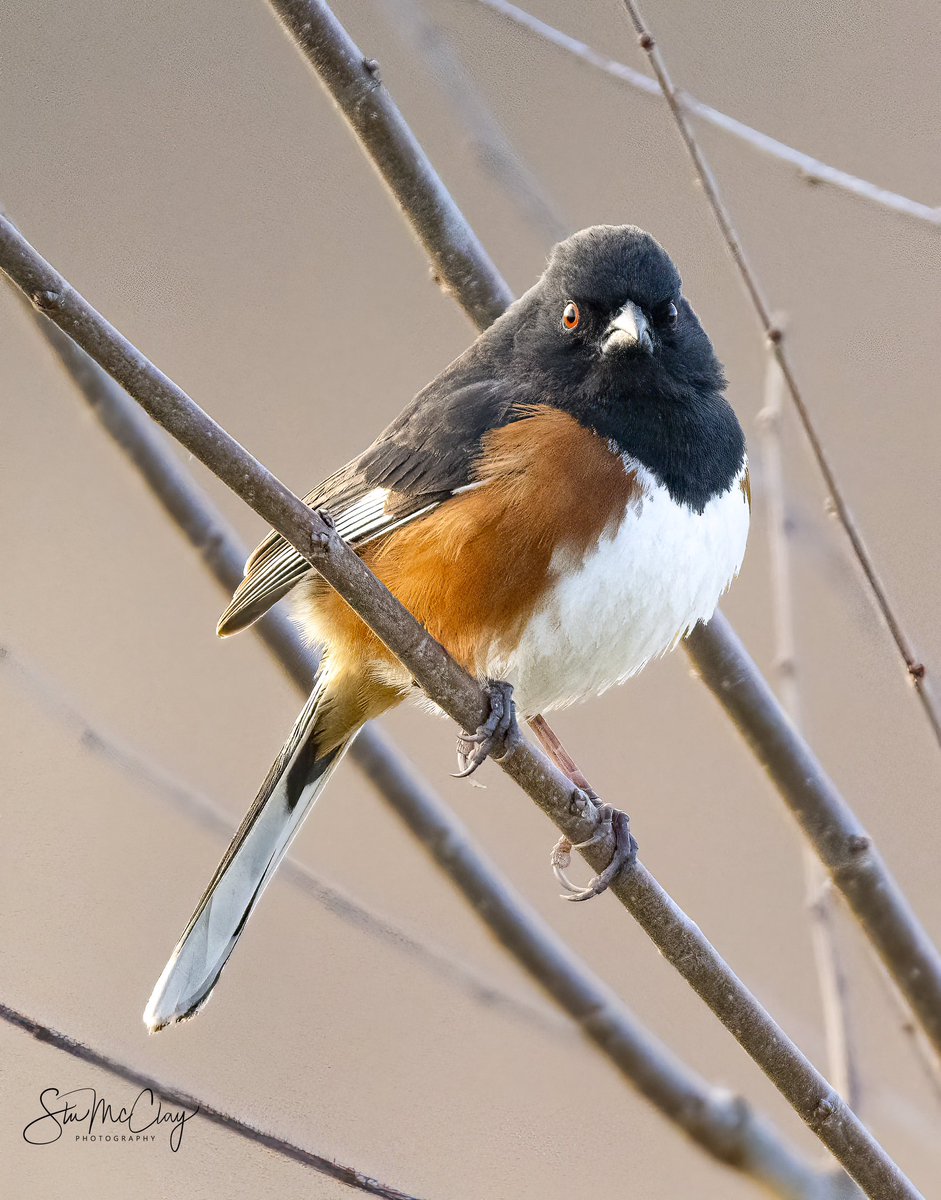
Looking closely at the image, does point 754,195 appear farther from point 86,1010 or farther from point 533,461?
point 86,1010

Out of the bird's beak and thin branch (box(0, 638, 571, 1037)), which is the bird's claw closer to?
thin branch (box(0, 638, 571, 1037))

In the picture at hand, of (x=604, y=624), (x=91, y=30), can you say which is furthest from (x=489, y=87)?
(x=604, y=624)

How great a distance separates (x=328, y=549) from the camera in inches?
45.3

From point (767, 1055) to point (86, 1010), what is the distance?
1095mm

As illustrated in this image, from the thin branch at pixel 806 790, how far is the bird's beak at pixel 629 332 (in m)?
0.22

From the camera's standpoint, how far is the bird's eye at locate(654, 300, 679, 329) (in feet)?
5.98

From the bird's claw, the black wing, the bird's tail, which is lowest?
the bird's claw

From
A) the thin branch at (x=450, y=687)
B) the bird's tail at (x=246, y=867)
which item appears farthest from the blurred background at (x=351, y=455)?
the thin branch at (x=450, y=687)

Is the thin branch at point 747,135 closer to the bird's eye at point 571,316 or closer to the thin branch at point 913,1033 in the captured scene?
the bird's eye at point 571,316

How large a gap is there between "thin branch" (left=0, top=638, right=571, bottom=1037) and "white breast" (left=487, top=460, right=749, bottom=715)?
0.87 feet

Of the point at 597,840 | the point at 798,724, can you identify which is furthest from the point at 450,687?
the point at 798,724

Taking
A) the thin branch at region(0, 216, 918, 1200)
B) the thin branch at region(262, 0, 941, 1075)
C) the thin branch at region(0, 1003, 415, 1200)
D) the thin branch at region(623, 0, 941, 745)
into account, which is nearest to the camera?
the thin branch at region(0, 216, 918, 1200)
